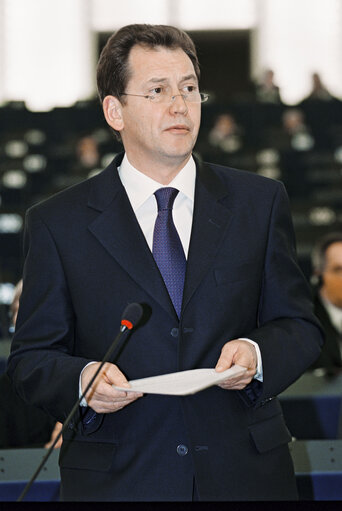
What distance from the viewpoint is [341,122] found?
13.1m

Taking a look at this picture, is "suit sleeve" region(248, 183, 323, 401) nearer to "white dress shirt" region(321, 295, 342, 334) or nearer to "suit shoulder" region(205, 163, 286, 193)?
"suit shoulder" region(205, 163, 286, 193)

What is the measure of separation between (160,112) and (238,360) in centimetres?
57

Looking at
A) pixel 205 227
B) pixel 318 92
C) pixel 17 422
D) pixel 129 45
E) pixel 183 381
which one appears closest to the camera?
pixel 183 381

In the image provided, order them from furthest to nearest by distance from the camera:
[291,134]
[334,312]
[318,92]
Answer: [318,92]
[291,134]
[334,312]

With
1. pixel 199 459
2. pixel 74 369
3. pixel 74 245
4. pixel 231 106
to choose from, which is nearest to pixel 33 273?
pixel 74 245

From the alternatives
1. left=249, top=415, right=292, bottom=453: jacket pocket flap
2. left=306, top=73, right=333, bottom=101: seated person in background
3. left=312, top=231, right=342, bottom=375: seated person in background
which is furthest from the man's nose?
left=306, top=73, right=333, bottom=101: seated person in background

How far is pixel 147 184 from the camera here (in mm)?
1901

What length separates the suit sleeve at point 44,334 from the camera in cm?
173

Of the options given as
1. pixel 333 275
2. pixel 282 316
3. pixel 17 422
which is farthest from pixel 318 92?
pixel 282 316

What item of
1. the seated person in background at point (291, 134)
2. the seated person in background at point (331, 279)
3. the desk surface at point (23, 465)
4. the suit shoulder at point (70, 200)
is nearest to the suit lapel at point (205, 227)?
the suit shoulder at point (70, 200)

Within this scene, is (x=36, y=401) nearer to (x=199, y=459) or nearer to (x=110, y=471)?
(x=110, y=471)

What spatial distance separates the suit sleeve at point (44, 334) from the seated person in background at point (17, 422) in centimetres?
145

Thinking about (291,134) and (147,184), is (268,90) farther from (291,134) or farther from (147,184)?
(147,184)

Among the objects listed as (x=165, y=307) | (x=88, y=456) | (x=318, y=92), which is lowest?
(x=318, y=92)
